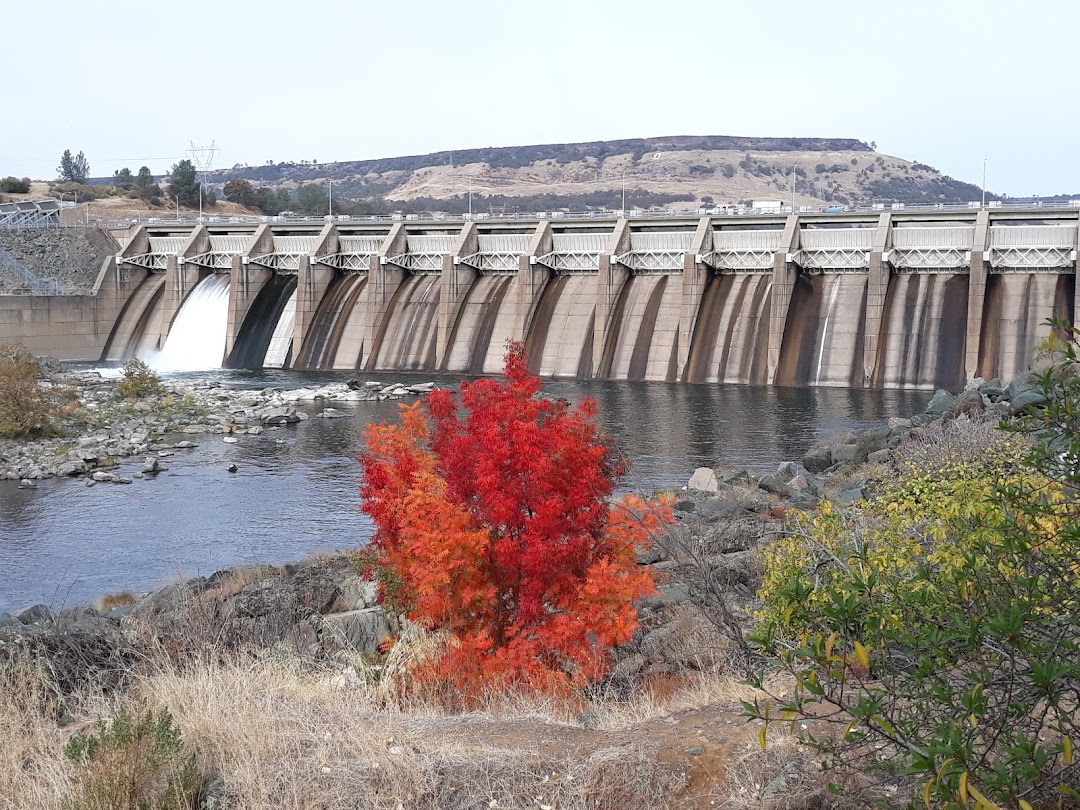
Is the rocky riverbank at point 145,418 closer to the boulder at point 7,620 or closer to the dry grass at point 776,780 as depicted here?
the boulder at point 7,620

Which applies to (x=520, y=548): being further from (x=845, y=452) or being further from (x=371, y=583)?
(x=845, y=452)

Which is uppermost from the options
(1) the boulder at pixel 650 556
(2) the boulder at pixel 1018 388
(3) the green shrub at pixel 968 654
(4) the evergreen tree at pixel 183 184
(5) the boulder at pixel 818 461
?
(4) the evergreen tree at pixel 183 184

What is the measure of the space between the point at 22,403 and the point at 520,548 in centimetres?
2536

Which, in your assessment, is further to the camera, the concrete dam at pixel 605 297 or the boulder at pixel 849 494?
the concrete dam at pixel 605 297

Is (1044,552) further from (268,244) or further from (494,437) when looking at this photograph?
(268,244)

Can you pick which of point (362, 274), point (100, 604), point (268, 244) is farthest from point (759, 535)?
point (268, 244)

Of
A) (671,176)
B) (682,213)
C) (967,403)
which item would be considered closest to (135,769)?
(967,403)

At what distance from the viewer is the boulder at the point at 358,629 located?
13039 mm

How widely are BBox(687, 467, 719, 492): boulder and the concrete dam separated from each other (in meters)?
16.7

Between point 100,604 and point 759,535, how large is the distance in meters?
10.9

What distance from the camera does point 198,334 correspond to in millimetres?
50344

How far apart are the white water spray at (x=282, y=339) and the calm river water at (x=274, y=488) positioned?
11.6m

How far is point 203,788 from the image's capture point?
7297 millimetres

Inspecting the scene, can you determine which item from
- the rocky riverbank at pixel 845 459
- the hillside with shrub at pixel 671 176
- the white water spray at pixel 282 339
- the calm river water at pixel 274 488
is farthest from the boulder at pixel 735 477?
the hillside with shrub at pixel 671 176
